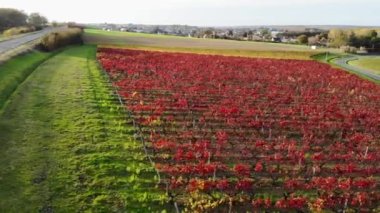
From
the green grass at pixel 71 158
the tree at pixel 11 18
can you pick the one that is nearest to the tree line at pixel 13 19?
the tree at pixel 11 18

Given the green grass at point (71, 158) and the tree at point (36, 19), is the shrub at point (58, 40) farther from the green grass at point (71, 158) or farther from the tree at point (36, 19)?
the tree at point (36, 19)

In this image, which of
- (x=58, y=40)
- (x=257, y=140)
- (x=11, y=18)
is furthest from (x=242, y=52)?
(x=11, y=18)

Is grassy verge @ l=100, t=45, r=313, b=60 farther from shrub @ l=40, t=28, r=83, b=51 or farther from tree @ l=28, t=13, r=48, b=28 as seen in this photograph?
tree @ l=28, t=13, r=48, b=28

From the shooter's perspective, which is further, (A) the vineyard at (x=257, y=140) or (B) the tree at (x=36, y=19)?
(B) the tree at (x=36, y=19)

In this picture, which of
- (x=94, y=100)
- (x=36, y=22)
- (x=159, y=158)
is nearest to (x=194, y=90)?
(x=94, y=100)

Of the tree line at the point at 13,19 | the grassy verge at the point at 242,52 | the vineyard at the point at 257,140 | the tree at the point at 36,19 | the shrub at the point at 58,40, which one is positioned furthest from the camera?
the tree at the point at 36,19

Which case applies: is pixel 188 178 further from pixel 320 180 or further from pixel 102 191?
pixel 320 180

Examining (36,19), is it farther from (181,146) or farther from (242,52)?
(181,146)
